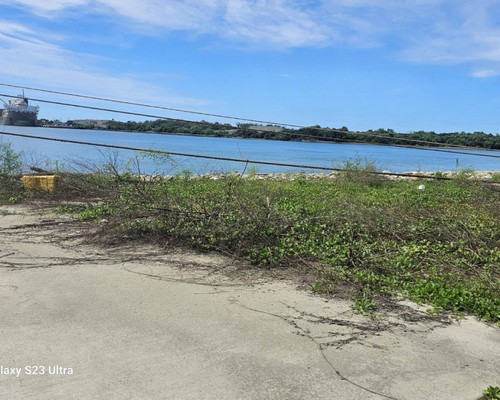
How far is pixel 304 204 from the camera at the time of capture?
8117mm

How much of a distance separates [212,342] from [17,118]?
11.5 metres

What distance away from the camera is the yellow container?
952cm

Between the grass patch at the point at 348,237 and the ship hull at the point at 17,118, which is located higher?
the ship hull at the point at 17,118

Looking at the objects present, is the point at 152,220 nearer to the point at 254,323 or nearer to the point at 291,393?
the point at 254,323

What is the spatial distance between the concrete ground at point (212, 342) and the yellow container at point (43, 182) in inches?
182

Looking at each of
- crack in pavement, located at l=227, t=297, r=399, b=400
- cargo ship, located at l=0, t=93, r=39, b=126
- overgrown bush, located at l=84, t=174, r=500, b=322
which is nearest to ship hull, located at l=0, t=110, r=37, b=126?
cargo ship, located at l=0, t=93, r=39, b=126

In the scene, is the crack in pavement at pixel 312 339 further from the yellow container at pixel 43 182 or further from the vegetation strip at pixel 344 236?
the yellow container at pixel 43 182

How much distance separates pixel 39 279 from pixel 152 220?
1.90 metres

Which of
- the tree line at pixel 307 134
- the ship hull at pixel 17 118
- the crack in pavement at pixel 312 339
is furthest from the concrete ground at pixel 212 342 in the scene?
the ship hull at pixel 17 118

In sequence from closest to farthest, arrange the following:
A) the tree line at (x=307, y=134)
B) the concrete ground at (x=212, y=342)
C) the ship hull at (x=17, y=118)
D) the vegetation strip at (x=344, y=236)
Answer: the concrete ground at (x=212, y=342), the vegetation strip at (x=344, y=236), the tree line at (x=307, y=134), the ship hull at (x=17, y=118)

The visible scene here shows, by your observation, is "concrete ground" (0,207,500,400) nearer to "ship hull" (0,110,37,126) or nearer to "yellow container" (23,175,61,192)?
"yellow container" (23,175,61,192)

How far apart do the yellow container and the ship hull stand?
10.8 ft

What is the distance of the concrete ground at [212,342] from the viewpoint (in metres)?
2.93

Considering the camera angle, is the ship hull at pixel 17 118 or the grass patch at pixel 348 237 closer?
the grass patch at pixel 348 237
